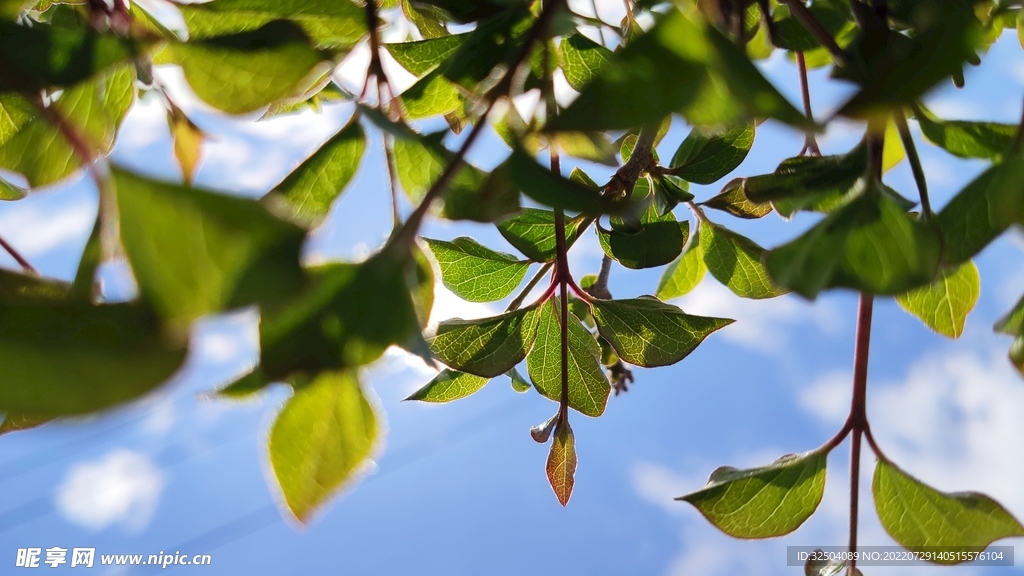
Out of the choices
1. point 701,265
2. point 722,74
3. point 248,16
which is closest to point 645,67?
point 722,74

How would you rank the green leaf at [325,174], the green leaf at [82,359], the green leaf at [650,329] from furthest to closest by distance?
the green leaf at [650,329], the green leaf at [325,174], the green leaf at [82,359]

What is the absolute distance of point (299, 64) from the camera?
0.53 ft

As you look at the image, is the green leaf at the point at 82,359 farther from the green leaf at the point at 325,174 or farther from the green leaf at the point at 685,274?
the green leaf at the point at 685,274

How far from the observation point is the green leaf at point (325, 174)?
0.21 m

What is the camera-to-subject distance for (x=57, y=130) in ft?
0.71

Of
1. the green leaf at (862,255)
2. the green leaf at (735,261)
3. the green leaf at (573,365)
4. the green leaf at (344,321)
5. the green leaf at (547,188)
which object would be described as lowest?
the green leaf at (573,365)

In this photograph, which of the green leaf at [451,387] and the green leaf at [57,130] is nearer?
the green leaf at [57,130]

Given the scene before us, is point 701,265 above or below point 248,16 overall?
below

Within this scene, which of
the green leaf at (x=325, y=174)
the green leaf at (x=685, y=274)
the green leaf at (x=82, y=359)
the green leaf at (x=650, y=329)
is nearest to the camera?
the green leaf at (x=82, y=359)

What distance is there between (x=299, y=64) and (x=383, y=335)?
0.22 ft

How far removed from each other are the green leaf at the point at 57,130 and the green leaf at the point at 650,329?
208 mm

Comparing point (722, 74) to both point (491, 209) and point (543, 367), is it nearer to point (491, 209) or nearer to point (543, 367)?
point (491, 209)

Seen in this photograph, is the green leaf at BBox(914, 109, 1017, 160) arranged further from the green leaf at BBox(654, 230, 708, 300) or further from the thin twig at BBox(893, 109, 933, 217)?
the green leaf at BBox(654, 230, 708, 300)

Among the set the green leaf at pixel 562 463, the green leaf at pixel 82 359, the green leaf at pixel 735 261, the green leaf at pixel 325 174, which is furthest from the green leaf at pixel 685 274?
the green leaf at pixel 82 359
